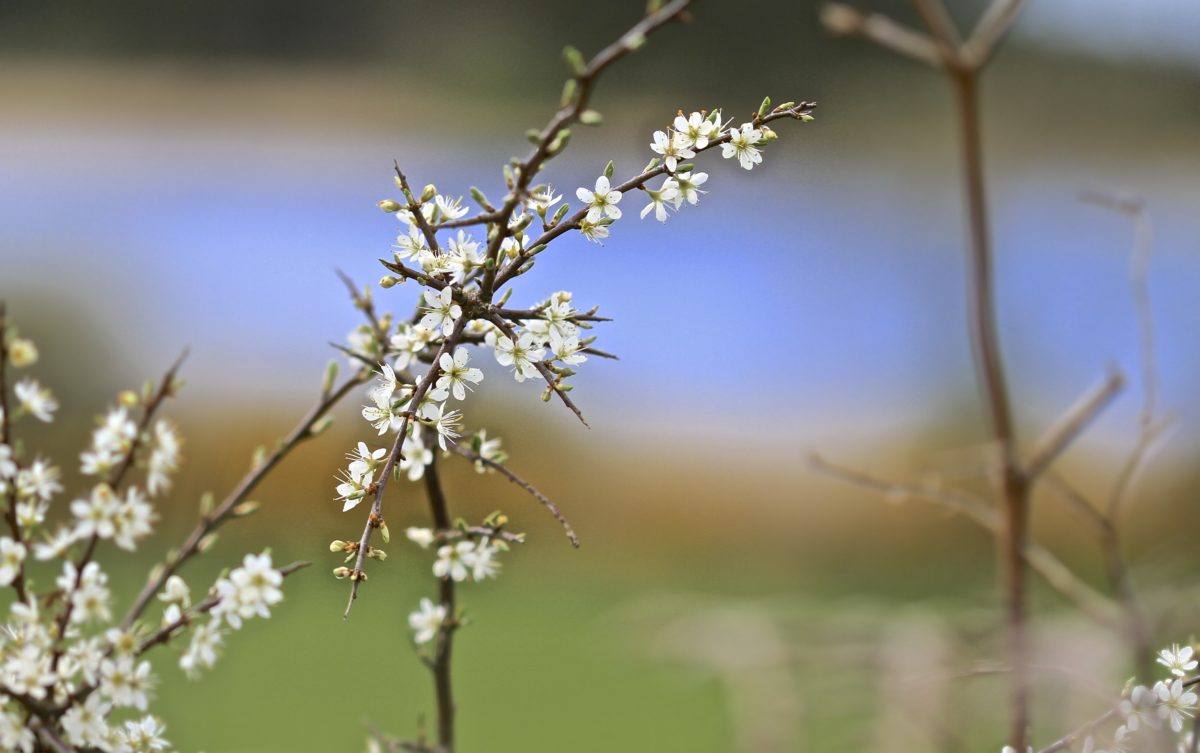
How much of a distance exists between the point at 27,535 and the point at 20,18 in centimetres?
504

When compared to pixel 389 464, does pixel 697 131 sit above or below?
above

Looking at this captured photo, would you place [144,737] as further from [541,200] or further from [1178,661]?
[1178,661]

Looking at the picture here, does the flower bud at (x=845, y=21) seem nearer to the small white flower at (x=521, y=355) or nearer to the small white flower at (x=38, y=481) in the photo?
the small white flower at (x=521, y=355)

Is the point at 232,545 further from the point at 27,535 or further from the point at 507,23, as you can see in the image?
the point at 27,535

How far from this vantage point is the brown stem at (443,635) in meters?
0.40

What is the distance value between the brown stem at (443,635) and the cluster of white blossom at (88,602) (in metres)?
0.07

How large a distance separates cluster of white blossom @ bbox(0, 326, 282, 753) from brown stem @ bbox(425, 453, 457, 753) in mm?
72

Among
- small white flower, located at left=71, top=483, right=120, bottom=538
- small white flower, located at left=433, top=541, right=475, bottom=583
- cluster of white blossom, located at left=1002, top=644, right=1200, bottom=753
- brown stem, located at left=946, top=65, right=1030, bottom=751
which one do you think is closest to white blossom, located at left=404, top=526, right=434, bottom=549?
small white flower, located at left=433, top=541, right=475, bottom=583

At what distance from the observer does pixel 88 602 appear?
0.36 meters

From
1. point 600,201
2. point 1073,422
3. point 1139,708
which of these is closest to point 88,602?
point 600,201

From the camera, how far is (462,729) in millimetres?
2412

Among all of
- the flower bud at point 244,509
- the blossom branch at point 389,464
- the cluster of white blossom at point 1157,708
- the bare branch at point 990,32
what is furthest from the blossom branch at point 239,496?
the bare branch at point 990,32

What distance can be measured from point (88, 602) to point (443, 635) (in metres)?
0.14

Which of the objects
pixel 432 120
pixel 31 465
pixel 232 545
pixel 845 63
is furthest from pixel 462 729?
pixel 845 63
